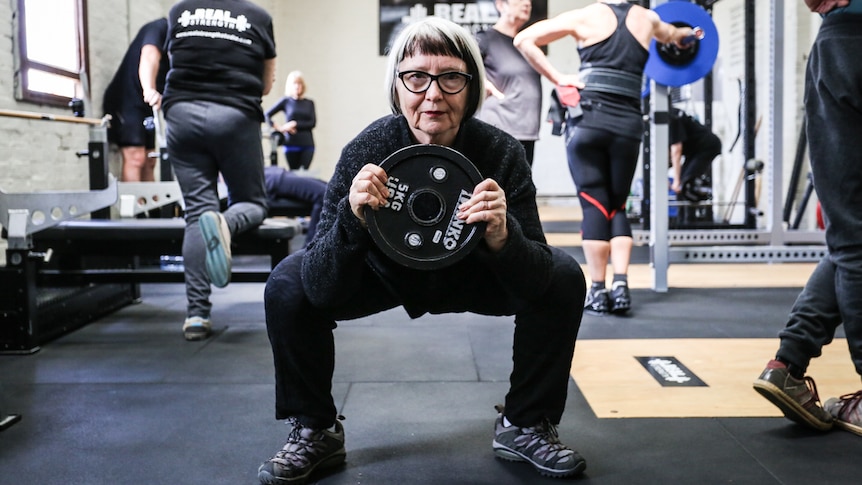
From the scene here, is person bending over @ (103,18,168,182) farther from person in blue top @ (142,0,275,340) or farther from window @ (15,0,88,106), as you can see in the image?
person in blue top @ (142,0,275,340)

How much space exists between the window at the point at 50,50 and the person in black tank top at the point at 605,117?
7.62 feet

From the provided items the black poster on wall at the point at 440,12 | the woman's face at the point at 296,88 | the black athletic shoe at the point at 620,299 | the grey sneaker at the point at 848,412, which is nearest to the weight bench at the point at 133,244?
the black athletic shoe at the point at 620,299

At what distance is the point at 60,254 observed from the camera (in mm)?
3086

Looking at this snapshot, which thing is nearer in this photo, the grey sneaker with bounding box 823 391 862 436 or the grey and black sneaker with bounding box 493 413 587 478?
the grey and black sneaker with bounding box 493 413 587 478

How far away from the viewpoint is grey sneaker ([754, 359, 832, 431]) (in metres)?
1.58

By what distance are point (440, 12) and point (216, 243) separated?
306 inches

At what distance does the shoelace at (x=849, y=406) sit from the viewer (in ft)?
5.33

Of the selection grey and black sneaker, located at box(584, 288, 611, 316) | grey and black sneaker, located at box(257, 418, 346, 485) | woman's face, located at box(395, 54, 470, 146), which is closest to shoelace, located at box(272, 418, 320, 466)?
grey and black sneaker, located at box(257, 418, 346, 485)

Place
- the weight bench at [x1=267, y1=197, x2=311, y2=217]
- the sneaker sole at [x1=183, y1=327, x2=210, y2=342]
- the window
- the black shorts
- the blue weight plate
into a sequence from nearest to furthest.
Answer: the sneaker sole at [x1=183, y1=327, x2=210, y2=342], the blue weight plate, the window, the weight bench at [x1=267, y1=197, x2=311, y2=217], the black shorts

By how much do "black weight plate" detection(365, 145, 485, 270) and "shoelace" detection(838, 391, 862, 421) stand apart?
3.37ft

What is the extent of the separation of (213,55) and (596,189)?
1538 mm

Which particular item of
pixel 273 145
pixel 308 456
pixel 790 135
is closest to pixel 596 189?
pixel 308 456

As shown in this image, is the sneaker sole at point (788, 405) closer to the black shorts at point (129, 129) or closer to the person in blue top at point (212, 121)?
the person in blue top at point (212, 121)

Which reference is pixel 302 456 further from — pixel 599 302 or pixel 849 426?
pixel 599 302
